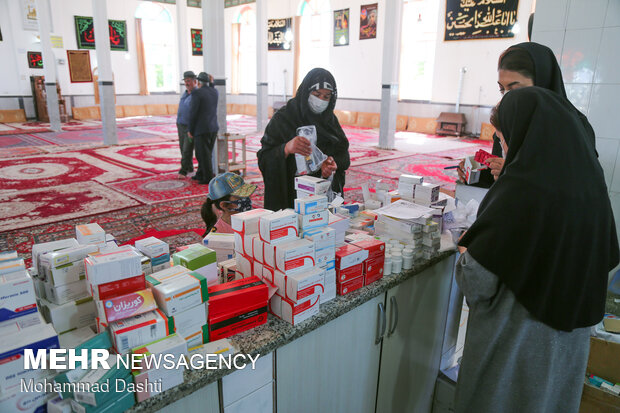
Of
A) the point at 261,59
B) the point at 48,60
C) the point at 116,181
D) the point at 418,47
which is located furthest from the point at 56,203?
the point at 418,47

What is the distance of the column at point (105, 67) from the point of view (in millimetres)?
8594

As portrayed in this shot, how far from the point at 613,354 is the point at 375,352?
1.29 meters

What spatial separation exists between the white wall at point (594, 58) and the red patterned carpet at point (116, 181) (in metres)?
3.24

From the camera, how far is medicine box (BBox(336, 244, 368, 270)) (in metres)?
1.45

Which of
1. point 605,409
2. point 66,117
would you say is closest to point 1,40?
point 66,117

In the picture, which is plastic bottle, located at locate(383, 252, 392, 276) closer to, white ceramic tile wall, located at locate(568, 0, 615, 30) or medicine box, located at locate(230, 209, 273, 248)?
medicine box, located at locate(230, 209, 273, 248)

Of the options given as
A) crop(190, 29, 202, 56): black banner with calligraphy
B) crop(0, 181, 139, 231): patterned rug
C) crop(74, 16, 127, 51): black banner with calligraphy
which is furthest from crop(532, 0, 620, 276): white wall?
crop(190, 29, 202, 56): black banner with calligraphy

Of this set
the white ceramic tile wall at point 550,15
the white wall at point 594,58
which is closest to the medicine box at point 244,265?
the white wall at point 594,58

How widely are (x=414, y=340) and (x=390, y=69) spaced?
8.28 m

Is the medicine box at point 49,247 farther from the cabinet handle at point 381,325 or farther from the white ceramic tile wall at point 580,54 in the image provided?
the white ceramic tile wall at point 580,54

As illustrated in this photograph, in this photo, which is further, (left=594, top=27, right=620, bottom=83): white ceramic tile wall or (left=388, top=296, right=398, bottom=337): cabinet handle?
(left=594, top=27, right=620, bottom=83): white ceramic tile wall

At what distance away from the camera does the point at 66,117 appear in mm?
14305

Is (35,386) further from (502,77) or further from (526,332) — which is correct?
(502,77)

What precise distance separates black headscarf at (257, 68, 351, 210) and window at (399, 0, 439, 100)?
446 inches
